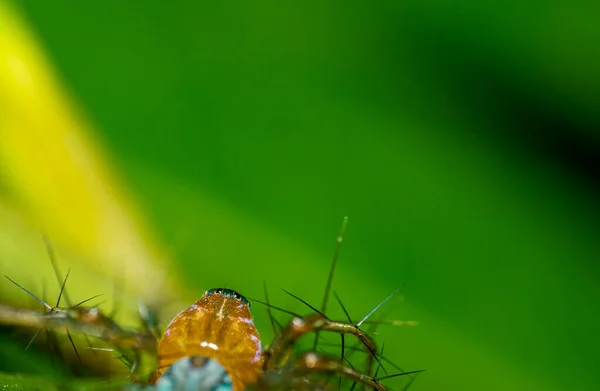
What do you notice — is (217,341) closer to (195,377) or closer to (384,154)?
(195,377)

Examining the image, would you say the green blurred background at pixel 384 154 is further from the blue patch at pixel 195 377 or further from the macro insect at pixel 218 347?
the blue patch at pixel 195 377

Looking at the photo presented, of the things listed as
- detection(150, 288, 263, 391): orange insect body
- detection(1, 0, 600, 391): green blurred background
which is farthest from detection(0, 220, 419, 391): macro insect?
detection(1, 0, 600, 391): green blurred background

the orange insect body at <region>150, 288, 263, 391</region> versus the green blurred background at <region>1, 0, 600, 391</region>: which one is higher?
the green blurred background at <region>1, 0, 600, 391</region>

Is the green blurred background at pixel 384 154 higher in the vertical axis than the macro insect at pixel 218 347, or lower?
higher

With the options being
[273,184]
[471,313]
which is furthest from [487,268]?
[273,184]

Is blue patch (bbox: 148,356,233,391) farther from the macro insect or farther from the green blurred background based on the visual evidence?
the green blurred background

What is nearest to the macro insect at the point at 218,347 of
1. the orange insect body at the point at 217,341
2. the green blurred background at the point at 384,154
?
the orange insect body at the point at 217,341

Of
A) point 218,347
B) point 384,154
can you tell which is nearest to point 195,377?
point 218,347
